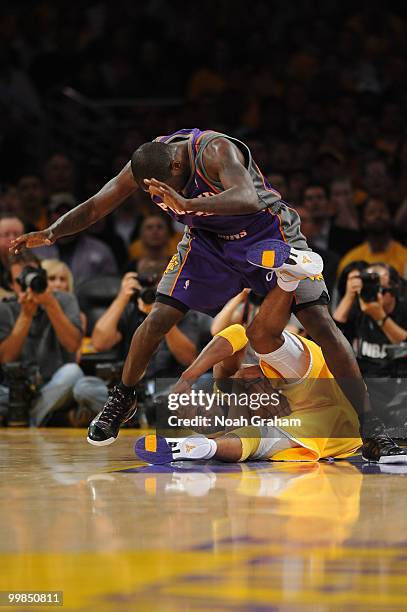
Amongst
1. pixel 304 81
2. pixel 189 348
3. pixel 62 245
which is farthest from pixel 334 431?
pixel 304 81

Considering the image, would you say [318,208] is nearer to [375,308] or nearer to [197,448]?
[375,308]

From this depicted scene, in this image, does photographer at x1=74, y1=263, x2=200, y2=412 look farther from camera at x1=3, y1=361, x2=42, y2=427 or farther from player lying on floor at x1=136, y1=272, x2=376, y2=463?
player lying on floor at x1=136, y1=272, x2=376, y2=463

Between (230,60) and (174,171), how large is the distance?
616cm

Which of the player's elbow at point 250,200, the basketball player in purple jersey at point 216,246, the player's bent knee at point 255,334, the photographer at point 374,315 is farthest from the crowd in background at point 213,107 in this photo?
the player's elbow at point 250,200

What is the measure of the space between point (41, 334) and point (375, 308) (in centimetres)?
199

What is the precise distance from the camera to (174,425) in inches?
177

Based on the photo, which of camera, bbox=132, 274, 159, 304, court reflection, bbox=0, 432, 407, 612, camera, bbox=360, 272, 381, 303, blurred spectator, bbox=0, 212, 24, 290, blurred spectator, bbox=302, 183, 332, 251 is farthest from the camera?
blurred spectator, bbox=302, 183, 332, 251

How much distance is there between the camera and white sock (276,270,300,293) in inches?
157

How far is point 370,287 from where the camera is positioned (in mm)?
5434

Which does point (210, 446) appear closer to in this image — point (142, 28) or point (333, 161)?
point (333, 161)

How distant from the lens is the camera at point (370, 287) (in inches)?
214

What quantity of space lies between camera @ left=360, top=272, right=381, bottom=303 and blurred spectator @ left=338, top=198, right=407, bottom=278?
3.62ft

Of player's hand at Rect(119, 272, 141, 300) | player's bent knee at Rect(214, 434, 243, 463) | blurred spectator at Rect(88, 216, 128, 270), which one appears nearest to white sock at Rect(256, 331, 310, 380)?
player's bent knee at Rect(214, 434, 243, 463)

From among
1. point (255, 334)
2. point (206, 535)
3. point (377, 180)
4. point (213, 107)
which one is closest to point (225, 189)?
point (255, 334)
